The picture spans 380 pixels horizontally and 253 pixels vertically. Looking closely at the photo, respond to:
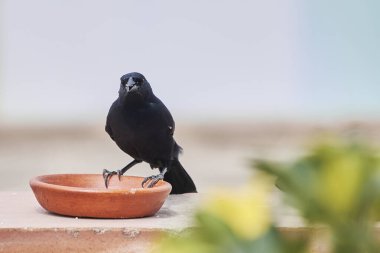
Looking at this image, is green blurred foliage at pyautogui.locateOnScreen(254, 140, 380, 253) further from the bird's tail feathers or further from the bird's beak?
the bird's tail feathers

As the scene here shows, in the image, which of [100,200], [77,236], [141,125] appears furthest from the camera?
[141,125]

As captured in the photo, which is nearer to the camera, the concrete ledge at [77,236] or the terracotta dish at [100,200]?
the concrete ledge at [77,236]

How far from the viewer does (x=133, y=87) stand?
366 centimetres

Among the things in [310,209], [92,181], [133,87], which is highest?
[310,209]

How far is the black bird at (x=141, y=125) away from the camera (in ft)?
11.9

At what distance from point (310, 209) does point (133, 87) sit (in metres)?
3.24

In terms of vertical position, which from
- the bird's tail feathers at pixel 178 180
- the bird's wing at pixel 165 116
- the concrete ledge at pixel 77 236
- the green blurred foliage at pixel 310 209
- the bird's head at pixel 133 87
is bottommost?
the bird's tail feathers at pixel 178 180

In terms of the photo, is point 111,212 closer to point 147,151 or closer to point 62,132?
point 147,151

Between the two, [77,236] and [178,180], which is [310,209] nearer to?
[77,236]

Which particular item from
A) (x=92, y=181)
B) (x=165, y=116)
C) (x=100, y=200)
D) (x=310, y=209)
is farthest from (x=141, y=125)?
(x=310, y=209)

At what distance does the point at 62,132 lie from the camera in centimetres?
1820

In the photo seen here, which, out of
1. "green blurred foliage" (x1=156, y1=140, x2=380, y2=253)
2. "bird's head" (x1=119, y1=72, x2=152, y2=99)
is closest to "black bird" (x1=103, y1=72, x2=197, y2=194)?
"bird's head" (x1=119, y1=72, x2=152, y2=99)

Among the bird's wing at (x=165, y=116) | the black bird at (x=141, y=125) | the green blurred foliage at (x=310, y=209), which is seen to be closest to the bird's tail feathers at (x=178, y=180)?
the black bird at (x=141, y=125)

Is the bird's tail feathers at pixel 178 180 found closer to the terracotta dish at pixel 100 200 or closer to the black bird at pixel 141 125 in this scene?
the black bird at pixel 141 125
